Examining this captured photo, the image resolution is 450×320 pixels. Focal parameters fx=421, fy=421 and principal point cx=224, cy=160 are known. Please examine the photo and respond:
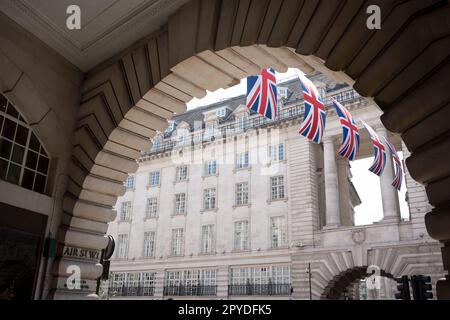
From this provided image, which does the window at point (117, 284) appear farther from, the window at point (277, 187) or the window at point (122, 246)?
the window at point (277, 187)

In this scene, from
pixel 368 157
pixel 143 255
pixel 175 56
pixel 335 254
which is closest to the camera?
pixel 175 56

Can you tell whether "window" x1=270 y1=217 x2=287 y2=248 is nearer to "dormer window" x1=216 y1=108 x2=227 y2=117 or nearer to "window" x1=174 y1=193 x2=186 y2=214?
"window" x1=174 y1=193 x2=186 y2=214

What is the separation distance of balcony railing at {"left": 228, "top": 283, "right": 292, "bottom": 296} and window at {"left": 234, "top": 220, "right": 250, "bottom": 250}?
11.1 feet

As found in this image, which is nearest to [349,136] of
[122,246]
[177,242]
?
[177,242]

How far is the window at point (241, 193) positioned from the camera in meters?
39.7

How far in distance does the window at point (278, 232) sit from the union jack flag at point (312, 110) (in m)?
21.3

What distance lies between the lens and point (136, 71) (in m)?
8.03

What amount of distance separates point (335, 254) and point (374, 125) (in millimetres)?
10841

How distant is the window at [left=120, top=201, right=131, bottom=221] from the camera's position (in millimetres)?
46844

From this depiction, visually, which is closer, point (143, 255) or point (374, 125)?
point (374, 125)

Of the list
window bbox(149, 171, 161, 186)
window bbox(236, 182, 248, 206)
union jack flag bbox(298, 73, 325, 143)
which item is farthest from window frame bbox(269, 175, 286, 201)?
union jack flag bbox(298, 73, 325, 143)
